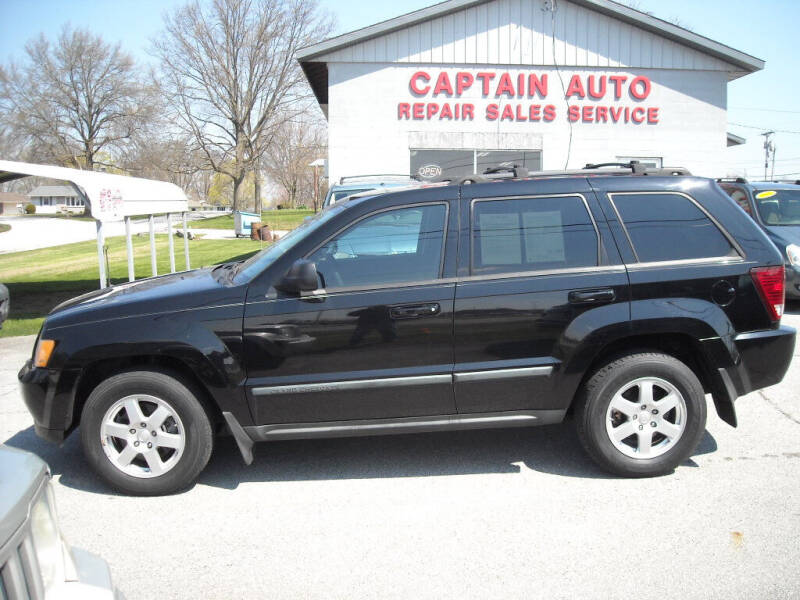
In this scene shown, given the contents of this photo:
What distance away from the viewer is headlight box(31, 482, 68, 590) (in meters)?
1.86

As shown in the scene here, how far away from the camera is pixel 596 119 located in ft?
56.6

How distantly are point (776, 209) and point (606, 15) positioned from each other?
8120 millimetres

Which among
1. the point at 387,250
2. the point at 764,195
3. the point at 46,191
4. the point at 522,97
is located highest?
the point at 46,191

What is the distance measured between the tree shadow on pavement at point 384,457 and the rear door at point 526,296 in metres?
0.55

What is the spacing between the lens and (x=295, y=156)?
63031mm

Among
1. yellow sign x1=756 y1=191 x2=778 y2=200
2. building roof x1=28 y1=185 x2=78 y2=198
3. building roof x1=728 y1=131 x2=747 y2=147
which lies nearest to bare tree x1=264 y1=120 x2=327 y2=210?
building roof x1=728 y1=131 x2=747 y2=147

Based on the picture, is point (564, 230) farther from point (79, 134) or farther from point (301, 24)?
point (79, 134)

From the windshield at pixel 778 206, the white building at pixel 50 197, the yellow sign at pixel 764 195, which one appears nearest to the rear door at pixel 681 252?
the windshield at pixel 778 206

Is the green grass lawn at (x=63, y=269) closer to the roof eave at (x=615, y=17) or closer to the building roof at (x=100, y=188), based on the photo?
the building roof at (x=100, y=188)

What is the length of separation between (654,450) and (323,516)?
79.9 inches

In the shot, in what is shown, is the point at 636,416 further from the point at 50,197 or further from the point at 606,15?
the point at 50,197

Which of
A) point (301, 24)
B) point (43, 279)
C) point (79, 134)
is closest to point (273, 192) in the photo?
point (79, 134)

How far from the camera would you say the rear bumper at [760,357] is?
168 inches

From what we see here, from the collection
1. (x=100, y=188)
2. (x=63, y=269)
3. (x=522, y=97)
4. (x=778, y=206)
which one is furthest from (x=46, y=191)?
(x=778, y=206)
